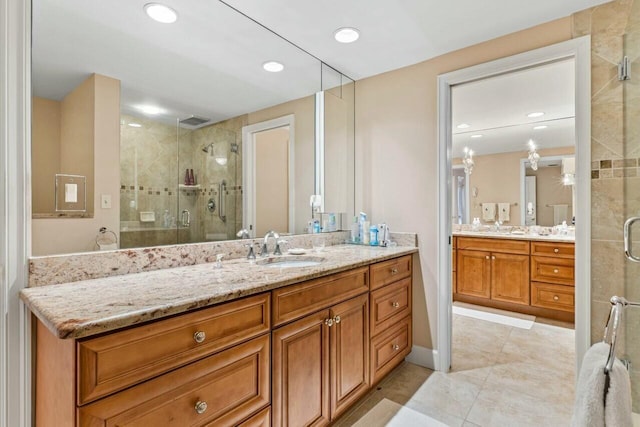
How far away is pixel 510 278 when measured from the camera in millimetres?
3674

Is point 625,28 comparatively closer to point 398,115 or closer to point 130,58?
point 398,115

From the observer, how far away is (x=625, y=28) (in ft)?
5.54

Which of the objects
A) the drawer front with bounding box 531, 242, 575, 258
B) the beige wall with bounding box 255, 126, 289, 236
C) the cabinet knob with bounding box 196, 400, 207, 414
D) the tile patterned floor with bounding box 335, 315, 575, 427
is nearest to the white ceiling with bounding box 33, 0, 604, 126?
the beige wall with bounding box 255, 126, 289, 236

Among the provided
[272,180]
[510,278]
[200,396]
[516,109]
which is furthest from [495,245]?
[200,396]

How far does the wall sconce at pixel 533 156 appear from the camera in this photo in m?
3.97

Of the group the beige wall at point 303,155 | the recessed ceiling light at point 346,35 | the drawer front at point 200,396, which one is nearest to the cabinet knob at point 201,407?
the drawer front at point 200,396

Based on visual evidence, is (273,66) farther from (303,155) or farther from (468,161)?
(468,161)

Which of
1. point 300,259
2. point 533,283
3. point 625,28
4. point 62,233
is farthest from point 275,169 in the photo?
point 533,283

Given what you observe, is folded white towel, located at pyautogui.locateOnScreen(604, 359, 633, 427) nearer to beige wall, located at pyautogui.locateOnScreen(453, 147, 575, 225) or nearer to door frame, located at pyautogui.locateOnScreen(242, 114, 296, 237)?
door frame, located at pyautogui.locateOnScreen(242, 114, 296, 237)

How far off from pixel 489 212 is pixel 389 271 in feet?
9.69

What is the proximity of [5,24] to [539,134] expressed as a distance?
4.64 metres

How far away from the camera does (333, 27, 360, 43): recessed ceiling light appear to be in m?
2.02

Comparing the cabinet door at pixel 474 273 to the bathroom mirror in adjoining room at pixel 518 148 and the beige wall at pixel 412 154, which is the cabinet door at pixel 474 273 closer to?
the bathroom mirror in adjoining room at pixel 518 148

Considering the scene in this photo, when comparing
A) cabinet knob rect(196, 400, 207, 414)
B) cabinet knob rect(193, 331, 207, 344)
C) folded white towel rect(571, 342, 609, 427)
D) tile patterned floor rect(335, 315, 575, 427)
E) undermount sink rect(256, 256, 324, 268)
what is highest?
undermount sink rect(256, 256, 324, 268)
